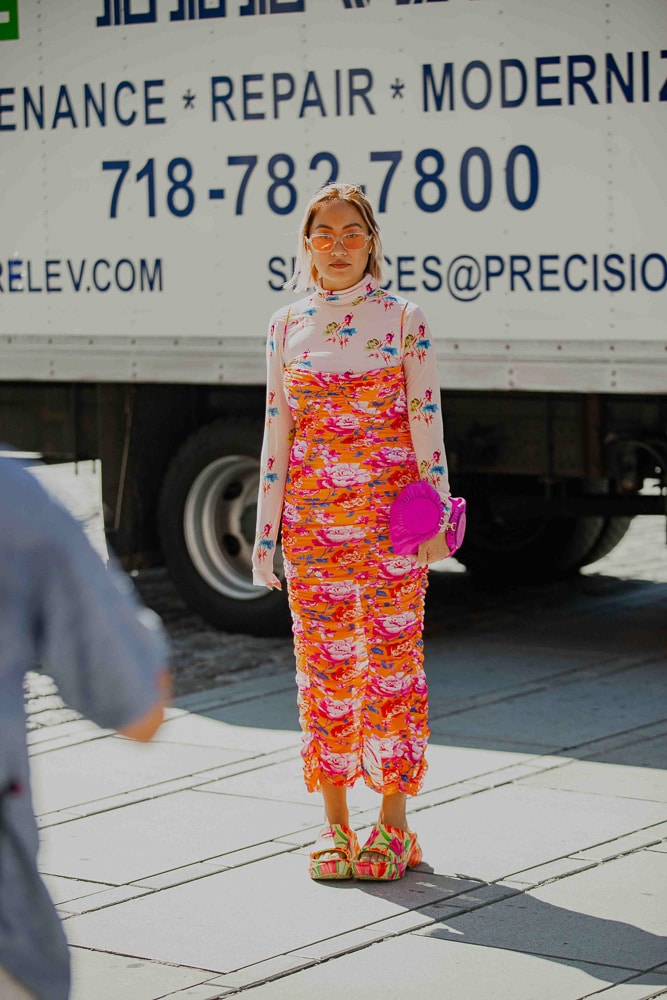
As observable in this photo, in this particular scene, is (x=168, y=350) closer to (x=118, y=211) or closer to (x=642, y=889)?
(x=118, y=211)

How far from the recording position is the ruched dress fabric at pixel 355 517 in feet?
16.5

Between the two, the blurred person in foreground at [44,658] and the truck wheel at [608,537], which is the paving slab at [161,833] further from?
the truck wheel at [608,537]

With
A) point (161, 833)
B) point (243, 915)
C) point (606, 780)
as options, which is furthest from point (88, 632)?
point (606, 780)

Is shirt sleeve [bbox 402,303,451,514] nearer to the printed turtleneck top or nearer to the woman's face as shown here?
the printed turtleneck top

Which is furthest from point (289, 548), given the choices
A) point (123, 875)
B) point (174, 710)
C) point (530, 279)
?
point (530, 279)

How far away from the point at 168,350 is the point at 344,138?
136 cm

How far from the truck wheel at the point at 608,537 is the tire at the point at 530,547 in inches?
0.9

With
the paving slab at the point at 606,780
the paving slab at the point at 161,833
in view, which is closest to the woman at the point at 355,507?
the paving slab at the point at 161,833

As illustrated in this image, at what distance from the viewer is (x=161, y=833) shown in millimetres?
5504

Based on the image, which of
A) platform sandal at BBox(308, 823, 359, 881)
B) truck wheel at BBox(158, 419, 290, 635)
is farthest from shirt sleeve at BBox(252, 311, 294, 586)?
truck wheel at BBox(158, 419, 290, 635)

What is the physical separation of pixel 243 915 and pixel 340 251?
1.85 m

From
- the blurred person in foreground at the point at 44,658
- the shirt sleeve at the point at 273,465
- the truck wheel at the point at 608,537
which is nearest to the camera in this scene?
the blurred person in foreground at the point at 44,658

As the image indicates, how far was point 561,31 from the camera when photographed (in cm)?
735

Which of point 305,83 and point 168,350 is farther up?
point 305,83
